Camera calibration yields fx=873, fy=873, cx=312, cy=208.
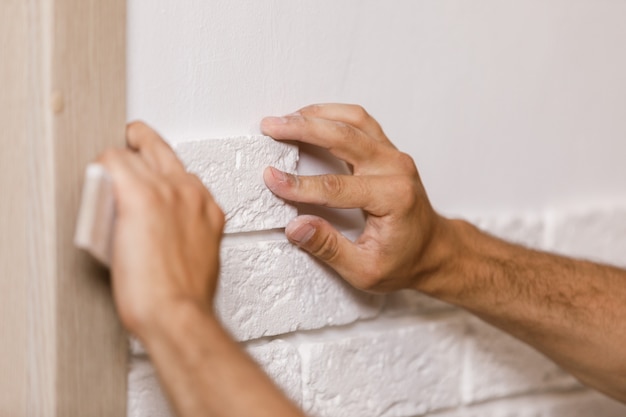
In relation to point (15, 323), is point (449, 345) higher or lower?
lower

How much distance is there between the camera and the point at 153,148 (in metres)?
0.84

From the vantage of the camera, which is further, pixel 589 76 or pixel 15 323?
pixel 589 76

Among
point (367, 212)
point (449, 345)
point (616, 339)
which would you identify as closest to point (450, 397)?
point (449, 345)

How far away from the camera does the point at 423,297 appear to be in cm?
120

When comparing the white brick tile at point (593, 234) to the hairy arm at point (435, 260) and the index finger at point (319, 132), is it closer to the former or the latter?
the hairy arm at point (435, 260)

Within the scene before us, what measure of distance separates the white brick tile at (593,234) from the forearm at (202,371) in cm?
73

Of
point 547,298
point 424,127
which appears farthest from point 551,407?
point 424,127

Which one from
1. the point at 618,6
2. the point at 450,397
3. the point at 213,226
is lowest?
the point at 450,397

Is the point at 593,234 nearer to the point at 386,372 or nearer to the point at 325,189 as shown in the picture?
the point at 386,372

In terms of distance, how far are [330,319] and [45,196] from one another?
410 millimetres

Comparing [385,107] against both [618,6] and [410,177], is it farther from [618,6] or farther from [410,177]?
[618,6]

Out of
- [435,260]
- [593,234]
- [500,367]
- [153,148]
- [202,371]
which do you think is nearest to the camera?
[202,371]

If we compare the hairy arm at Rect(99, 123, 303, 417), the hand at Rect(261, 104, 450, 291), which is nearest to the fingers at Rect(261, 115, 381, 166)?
the hand at Rect(261, 104, 450, 291)

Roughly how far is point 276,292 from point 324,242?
0.08 m
